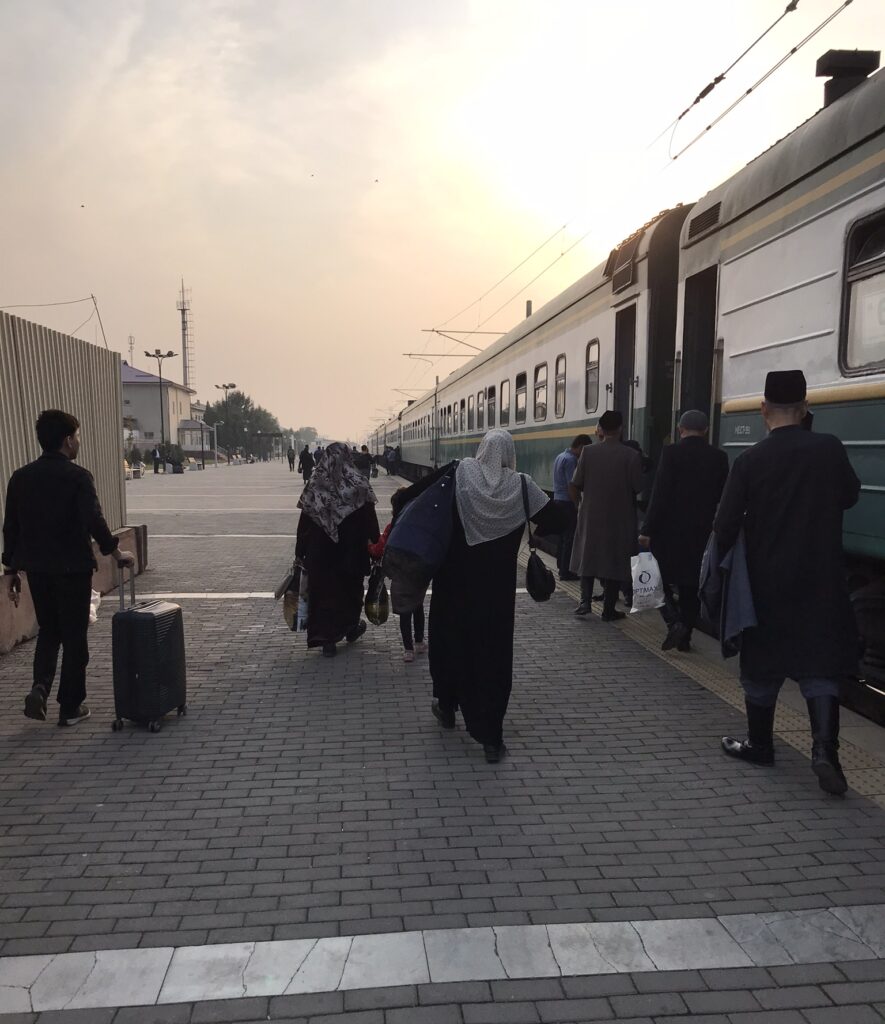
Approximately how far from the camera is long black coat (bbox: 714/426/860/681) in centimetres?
394

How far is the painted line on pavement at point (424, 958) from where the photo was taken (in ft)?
8.44

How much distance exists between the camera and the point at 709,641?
279 inches

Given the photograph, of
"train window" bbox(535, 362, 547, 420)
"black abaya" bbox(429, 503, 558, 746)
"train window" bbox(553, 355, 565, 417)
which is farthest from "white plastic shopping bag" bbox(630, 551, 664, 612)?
"train window" bbox(535, 362, 547, 420)

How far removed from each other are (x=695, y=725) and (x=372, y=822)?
86.2 inches

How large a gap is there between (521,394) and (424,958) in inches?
475

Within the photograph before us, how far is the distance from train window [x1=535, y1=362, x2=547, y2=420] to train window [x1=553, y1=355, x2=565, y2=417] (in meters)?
0.65

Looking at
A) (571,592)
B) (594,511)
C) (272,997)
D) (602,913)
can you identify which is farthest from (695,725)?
(571,592)

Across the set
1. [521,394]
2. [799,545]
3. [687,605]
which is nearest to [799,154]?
[799,545]

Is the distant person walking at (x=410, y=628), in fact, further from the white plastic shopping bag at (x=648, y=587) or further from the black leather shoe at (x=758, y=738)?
the black leather shoe at (x=758, y=738)

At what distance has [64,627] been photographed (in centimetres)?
490

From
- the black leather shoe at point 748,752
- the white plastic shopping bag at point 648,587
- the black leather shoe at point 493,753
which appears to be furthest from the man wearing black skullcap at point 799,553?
the white plastic shopping bag at point 648,587

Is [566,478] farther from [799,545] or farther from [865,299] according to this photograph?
[799,545]

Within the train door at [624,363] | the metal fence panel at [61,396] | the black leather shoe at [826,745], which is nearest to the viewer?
the black leather shoe at [826,745]

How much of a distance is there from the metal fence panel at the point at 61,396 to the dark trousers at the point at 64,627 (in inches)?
88.0
